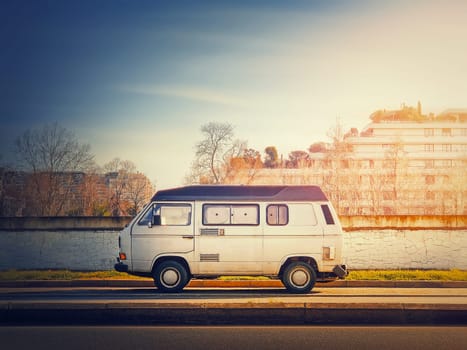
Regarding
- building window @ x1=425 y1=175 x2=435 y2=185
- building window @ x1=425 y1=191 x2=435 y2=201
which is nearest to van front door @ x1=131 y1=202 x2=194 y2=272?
building window @ x1=425 y1=191 x2=435 y2=201

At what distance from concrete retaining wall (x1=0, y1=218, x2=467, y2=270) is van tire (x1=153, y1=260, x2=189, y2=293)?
8.97 m

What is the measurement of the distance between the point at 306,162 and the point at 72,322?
2532 inches

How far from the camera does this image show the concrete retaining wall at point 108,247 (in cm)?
2389

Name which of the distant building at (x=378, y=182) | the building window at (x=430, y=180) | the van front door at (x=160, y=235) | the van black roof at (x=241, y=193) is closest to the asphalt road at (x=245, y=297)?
the van front door at (x=160, y=235)

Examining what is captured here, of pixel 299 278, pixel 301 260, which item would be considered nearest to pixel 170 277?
pixel 299 278

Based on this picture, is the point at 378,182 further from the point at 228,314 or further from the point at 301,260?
the point at 228,314

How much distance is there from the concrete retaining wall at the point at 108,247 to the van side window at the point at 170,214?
9.05 meters

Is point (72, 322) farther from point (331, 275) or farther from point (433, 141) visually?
point (433, 141)

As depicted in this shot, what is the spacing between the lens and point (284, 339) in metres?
9.04

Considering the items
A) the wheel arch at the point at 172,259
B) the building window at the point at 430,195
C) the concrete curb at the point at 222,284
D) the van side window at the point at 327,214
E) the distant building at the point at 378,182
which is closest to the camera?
the wheel arch at the point at 172,259

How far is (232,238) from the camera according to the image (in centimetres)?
1542

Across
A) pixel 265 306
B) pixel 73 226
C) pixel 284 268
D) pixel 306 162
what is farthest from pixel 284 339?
pixel 306 162

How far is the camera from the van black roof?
611 inches

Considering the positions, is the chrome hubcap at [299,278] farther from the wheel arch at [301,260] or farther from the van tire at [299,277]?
the wheel arch at [301,260]
